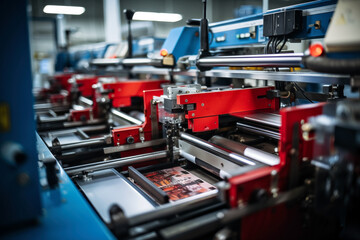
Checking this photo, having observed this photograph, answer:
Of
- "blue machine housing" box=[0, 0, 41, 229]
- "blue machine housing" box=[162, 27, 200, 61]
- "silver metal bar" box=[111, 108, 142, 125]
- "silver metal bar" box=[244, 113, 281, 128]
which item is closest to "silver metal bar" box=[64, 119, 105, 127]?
"silver metal bar" box=[111, 108, 142, 125]

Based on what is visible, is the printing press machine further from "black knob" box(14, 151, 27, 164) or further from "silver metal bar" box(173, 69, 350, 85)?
"black knob" box(14, 151, 27, 164)

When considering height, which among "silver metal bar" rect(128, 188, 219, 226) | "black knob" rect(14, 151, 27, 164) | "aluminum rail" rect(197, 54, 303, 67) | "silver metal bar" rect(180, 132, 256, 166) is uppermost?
"aluminum rail" rect(197, 54, 303, 67)

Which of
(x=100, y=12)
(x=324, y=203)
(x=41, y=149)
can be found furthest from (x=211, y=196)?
(x=100, y=12)

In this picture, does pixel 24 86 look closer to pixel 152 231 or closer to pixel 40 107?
pixel 152 231

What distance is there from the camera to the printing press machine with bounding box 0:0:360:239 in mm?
1183

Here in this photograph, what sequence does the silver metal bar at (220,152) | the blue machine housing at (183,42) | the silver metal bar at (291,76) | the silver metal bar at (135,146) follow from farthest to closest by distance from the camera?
the blue machine housing at (183,42) < the silver metal bar at (135,146) < the silver metal bar at (220,152) < the silver metal bar at (291,76)

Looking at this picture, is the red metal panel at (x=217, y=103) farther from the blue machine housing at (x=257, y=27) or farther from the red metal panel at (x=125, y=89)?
the red metal panel at (x=125, y=89)

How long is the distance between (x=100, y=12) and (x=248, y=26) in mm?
8494

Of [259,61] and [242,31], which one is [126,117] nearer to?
[242,31]

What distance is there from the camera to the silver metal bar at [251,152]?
1664mm

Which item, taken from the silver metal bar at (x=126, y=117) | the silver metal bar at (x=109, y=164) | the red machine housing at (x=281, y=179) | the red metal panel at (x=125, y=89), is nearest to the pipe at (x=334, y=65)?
the red machine housing at (x=281, y=179)

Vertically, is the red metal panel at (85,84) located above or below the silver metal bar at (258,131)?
above

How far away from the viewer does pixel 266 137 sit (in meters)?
2.37

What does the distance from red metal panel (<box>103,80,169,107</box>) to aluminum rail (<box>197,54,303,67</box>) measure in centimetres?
112
